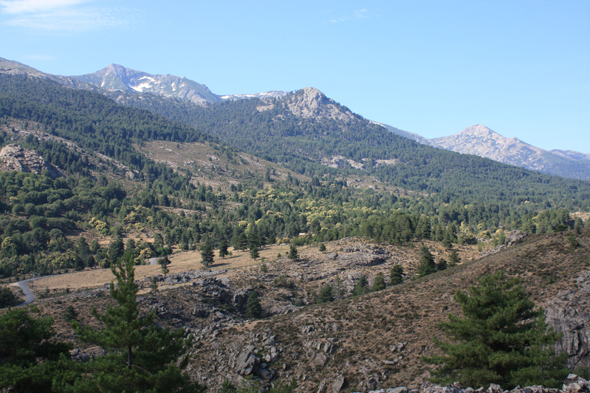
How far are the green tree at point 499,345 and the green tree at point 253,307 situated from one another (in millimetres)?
40142

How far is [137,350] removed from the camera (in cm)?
2111

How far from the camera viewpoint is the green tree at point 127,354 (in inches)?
790

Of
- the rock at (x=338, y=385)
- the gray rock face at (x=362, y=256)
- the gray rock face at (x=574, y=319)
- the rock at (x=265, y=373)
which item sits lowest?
the rock at (x=265, y=373)

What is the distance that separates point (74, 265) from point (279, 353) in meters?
86.4

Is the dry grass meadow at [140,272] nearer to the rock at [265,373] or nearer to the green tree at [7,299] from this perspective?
the green tree at [7,299]

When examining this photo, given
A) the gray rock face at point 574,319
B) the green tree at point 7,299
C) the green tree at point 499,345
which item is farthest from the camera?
the green tree at point 7,299

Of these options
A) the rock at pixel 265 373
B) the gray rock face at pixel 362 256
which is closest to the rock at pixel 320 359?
the rock at pixel 265 373

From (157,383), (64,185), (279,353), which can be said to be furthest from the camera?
(64,185)

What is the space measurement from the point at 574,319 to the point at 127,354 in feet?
125

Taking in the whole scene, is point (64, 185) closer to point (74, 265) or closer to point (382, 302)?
point (74, 265)

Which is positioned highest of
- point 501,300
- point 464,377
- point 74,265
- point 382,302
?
point 501,300

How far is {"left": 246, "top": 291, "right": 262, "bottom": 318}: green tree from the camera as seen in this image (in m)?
62.9

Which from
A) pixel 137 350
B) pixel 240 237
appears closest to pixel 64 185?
pixel 240 237

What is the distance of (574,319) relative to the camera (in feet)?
120
